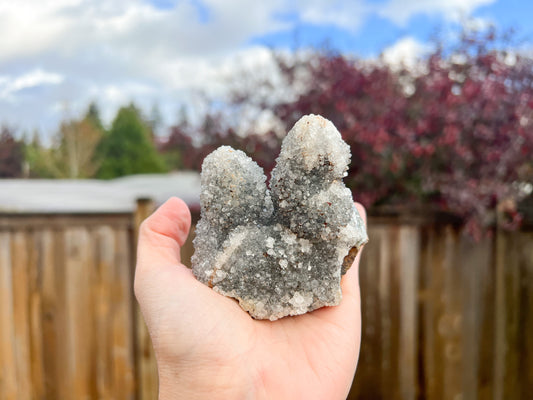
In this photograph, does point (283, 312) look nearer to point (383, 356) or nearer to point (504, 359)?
point (383, 356)

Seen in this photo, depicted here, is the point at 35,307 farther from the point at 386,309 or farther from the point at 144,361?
the point at 386,309

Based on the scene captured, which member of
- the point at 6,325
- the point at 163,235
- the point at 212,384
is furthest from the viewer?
the point at 6,325

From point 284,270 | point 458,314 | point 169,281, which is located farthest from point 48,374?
point 458,314

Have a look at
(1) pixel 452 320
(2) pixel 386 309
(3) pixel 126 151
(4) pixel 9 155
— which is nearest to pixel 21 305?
(2) pixel 386 309

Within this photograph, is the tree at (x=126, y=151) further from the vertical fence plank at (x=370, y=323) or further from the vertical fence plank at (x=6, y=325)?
the vertical fence plank at (x=370, y=323)

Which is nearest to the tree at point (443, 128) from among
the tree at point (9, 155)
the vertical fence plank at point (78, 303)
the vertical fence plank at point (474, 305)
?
the vertical fence plank at point (474, 305)

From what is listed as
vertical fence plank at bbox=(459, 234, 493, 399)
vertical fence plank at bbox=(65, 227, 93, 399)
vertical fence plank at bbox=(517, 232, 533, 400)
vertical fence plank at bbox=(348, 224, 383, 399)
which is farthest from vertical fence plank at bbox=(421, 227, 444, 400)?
vertical fence plank at bbox=(65, 227, 93, 399)

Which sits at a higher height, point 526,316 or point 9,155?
point 9,155

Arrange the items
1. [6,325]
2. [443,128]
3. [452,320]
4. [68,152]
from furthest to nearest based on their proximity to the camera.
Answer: [68,152] → [452,320] → [6,325] → [443,128]
